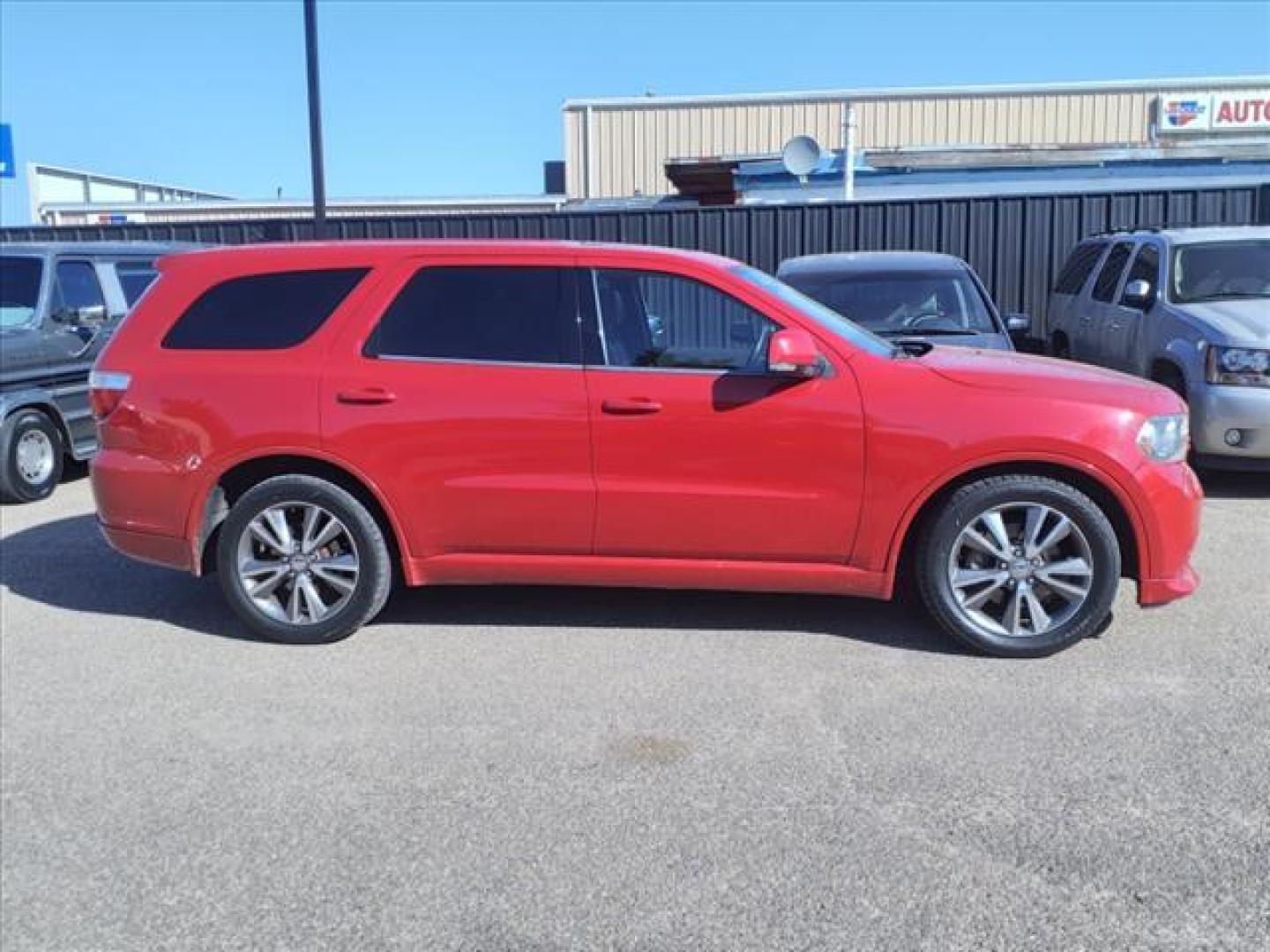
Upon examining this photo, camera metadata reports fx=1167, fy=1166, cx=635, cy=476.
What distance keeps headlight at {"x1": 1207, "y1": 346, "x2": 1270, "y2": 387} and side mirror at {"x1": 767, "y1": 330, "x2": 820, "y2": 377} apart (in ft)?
13.2

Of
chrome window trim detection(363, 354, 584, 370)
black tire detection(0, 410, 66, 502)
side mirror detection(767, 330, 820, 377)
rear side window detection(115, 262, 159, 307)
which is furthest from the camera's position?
rear side window detection(115, 262, 159, 307)

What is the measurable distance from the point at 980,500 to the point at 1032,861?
A: 5.91ft

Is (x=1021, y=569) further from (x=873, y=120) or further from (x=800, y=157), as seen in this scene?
(x=873, y=120)

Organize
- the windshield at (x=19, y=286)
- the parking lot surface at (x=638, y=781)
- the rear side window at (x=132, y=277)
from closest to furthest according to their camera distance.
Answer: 1. the parking lot surface at (x=638, y=781)
2. the windshield at (x=19, y=286)
3. the rear side window at (x=132, y=277)

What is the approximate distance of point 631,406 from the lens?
4832mm

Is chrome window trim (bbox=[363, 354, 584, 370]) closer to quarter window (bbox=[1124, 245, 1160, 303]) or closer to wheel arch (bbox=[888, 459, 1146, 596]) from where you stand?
wheel arch (bbox=[888, 459, 1146, 596])

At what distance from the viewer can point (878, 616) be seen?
5.36 m

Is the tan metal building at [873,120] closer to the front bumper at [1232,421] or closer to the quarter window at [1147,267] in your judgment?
the quarter window at [1147,267]

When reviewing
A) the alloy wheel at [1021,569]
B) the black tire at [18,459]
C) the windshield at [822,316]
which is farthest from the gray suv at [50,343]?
the alloy wheel at [1021,569]

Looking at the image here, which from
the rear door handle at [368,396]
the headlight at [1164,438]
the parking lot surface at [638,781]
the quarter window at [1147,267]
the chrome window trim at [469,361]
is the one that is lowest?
the parking lot surface at [638,781]

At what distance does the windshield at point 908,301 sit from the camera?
26.3 feet

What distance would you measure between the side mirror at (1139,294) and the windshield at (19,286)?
831 cm

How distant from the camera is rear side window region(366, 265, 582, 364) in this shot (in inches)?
197

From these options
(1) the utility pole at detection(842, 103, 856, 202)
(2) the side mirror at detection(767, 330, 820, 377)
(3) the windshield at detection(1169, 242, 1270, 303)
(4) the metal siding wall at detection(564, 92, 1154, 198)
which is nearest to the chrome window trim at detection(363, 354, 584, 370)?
(2) the side mirror at detection(767, 330, 820, 377)
